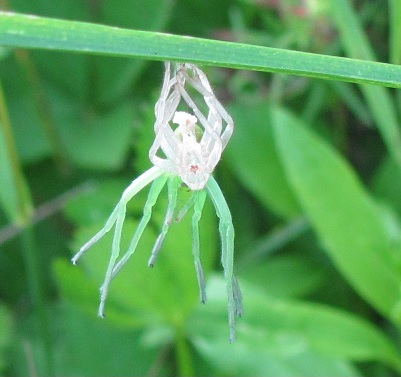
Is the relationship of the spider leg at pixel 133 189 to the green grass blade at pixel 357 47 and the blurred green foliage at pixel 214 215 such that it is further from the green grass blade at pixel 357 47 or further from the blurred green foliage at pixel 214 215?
the green grass blade at pixel 357 47

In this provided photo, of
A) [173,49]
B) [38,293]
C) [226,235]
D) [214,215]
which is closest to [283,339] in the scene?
[214,215]

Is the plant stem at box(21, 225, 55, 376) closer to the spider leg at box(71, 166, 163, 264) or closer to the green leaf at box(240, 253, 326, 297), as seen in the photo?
the green leaf at box(240, 253, 326, 297)

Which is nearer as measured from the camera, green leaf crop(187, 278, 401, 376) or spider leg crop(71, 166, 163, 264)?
spider leg crop(71, 166, 163, 264)

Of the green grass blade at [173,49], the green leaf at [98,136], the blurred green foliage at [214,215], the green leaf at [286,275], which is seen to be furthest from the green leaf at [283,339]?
the green grass blade at [173,49]

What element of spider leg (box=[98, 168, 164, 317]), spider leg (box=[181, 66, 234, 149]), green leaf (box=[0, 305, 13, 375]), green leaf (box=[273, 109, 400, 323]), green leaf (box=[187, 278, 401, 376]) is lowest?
green leaf (box=[0, 305, 13, 375])

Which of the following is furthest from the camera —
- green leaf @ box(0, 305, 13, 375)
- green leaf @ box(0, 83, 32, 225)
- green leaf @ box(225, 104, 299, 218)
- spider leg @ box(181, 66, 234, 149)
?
green leaf @ box(225, 104, 299, 218)

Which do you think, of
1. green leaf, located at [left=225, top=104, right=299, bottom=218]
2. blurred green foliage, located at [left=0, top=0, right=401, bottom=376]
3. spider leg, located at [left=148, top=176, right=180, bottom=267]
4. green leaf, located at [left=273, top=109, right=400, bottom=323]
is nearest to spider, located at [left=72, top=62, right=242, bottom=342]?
spider leg, located at [left=148, top=176, right=180, bottom=267]
